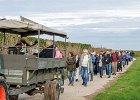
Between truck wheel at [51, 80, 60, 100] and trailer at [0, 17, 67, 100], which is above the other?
trailer at [0, 17, 67, 100]

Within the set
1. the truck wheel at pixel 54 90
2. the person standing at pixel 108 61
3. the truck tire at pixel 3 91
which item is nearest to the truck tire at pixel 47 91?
the truck wheel at pixel 54 90

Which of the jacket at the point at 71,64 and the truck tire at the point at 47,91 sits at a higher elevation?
the jacket at the point at 71,64

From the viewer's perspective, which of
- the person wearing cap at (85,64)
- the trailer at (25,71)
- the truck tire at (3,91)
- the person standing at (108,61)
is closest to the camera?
the truck tire at (3,91)

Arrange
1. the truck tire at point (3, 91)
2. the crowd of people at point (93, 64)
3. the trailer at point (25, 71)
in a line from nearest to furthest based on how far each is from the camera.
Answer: the truck tire at point (3, 91), the trailer at point (25, 71), the crowd of people at point (93, 64)

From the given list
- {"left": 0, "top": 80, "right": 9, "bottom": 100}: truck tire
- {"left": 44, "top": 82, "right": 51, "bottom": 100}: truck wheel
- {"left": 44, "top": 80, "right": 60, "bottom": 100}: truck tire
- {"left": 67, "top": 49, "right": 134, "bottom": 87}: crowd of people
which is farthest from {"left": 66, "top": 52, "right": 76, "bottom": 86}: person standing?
{"left": 0, "top": 80, "right": 9, "bottom": 100}: truck tire

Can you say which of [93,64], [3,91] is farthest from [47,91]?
[93,64]

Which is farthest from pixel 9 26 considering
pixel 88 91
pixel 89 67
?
pixel 89 67

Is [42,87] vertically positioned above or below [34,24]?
below

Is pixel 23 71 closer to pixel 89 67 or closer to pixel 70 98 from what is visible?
pixel 70 98

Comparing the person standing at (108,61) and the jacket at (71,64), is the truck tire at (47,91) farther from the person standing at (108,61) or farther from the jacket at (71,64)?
the person standing at (108,61)

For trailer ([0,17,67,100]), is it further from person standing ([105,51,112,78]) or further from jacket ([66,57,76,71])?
person standing ([105,51,112,78])

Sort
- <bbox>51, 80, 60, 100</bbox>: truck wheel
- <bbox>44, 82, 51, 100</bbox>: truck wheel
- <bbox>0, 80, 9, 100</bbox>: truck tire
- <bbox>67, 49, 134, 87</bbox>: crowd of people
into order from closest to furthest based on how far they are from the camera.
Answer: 1. <bbox>0, 80, 9, 100</bbox>: truck tire
2. <bbox>44, 82, 51, 100</bbox>: truck wheel
3. <bbox>51, 80, 60, 100</bbox>: truck wheel
4. <bbox>67, 49, 134, 87</bbox>: crowd of people

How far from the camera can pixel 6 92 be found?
1318 cm

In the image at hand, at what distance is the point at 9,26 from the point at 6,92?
228 cm
